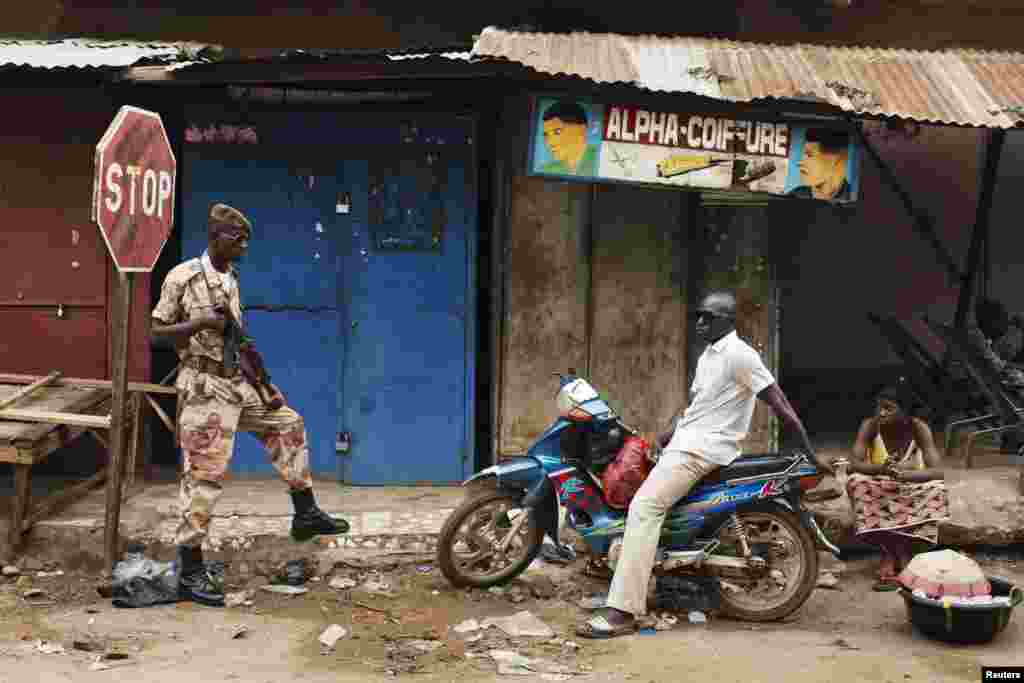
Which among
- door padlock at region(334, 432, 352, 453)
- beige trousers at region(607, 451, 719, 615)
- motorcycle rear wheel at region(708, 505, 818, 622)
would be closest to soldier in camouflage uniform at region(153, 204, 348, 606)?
door padlock at region(334, 432, 352, 453)

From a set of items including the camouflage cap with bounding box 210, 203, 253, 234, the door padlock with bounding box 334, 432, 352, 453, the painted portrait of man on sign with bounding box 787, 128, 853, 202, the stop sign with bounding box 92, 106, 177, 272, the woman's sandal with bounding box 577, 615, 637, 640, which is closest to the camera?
the stop sign with bounding box 92, 106, 177, 272

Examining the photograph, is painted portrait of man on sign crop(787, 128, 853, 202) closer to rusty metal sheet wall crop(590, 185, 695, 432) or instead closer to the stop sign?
rusty metal sheet wall crop(590, 185, 695, 432)

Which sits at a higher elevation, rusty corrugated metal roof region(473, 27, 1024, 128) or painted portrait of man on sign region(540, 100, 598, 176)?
rusty corrugated metal roof region(473, 27, 1024, 128)

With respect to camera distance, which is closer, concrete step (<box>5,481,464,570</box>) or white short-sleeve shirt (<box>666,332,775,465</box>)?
white short-sleeve shirt (<box>666,332,775,465</box>)

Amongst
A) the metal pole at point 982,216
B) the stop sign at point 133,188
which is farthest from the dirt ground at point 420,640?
the metal pole at point 982,216

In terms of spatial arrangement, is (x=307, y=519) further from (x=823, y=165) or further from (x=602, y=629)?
(x=823, y=165)

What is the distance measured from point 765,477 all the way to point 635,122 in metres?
2.38

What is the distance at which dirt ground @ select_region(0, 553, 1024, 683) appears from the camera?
17.9 ft

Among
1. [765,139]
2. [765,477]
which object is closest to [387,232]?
[765,139]

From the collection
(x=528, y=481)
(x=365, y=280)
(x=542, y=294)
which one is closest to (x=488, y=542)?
(x=528, y=481)

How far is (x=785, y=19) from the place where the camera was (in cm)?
955

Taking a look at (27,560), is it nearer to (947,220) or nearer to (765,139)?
(765,139)

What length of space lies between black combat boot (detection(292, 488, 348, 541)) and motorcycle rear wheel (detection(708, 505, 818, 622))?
2.26 metres

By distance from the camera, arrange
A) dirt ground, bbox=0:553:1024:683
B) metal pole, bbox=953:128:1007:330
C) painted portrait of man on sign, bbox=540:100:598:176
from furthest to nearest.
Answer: metal pole, bbox=953:128:1007:330
painted portrait of man on sign, bbox=540:100:598:176
dirt ground, bbox=0:553:1024:683
